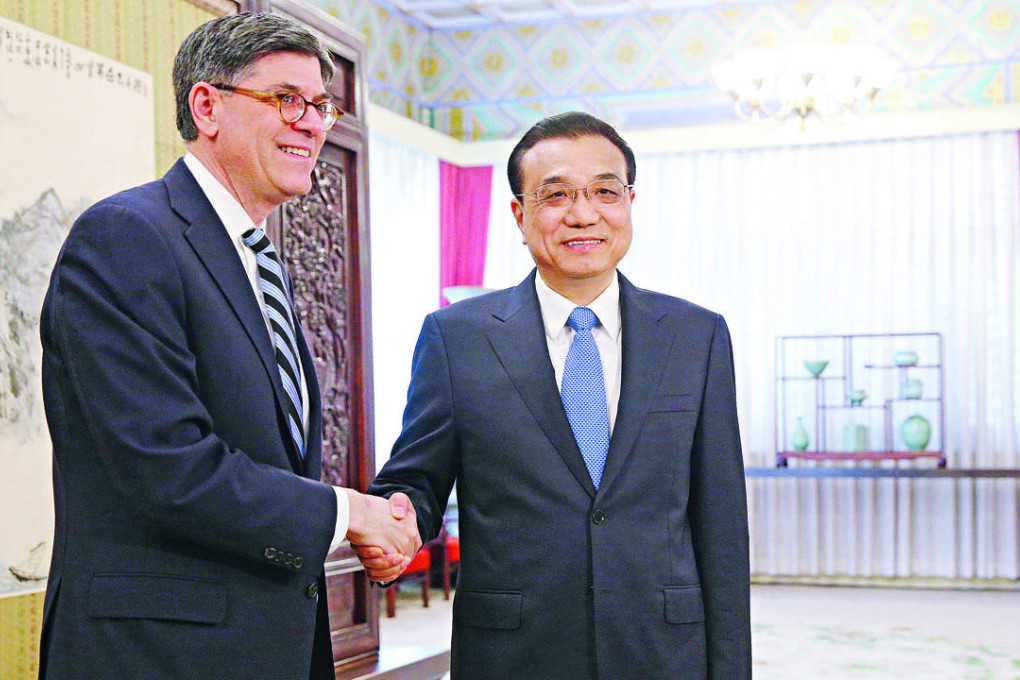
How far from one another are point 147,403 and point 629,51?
7.52 m

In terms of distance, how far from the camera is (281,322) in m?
1.80

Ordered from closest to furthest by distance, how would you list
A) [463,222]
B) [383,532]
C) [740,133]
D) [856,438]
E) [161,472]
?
[161,472] → [383,532] → [856,438] → [740,133] → [463,222]

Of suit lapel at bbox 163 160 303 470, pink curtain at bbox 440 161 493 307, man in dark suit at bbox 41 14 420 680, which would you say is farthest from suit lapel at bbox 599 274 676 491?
pink curtain at bbox 440 161 493 307

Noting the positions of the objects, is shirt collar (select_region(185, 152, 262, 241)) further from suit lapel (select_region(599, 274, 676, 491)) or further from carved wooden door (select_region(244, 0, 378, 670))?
carved wooden door (select_region(244, 0, 378, 670))

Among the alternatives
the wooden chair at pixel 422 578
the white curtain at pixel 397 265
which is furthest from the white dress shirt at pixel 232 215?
the white curtain at pixel 397 265

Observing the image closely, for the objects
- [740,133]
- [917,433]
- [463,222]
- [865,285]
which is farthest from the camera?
[463,222]

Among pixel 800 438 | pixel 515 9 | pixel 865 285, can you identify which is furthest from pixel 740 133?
pixel 800 438

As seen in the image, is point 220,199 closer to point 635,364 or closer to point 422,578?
point 635,364

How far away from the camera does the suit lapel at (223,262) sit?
1.69 meters

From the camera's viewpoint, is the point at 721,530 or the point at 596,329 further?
the point at 596,329

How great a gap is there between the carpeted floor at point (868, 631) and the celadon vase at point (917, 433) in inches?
37.6

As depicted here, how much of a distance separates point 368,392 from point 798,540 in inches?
197

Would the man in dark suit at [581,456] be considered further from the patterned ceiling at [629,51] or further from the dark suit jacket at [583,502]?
the patterned ceiling at [629,51]

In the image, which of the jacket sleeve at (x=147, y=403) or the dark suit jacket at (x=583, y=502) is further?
the dark suit jacket at (x=583, y=502)
